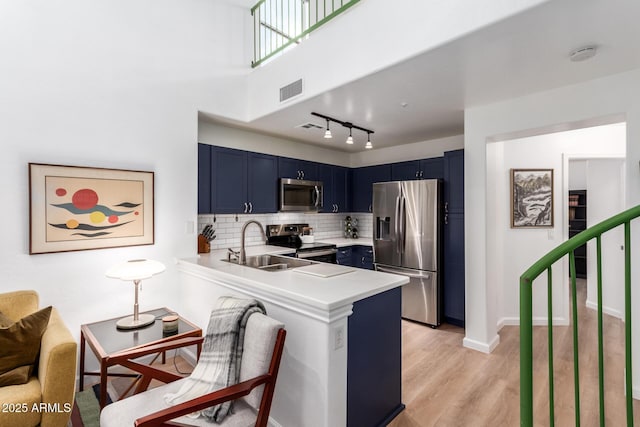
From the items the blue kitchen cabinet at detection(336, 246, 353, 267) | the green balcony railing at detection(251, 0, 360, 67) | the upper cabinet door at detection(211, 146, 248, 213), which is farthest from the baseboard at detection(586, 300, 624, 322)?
the green balcony railing at detection(251, 0, 360, 67)

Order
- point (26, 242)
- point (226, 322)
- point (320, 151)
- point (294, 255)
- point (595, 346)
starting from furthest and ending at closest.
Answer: point (320, 151)
point (294, 255)
point (595, 346)
point (26, 242)
point (226, 322)

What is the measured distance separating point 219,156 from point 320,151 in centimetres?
201

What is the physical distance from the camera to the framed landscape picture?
3.95 metres

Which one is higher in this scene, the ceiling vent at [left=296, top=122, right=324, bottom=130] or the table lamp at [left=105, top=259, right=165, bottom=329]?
the ceiling vent at [left=296, top=122, right=324, bottom=130]

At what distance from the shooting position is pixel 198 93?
3.40 metres

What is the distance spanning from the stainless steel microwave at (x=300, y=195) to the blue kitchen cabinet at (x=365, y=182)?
82cm

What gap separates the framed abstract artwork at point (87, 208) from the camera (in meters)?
2.46

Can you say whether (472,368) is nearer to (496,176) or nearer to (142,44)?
(496,176)

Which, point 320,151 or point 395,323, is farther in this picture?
point 320,151

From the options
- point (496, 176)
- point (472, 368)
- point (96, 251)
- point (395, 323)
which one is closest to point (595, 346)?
point (472, 368)

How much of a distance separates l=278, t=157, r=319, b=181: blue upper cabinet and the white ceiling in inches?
24.5

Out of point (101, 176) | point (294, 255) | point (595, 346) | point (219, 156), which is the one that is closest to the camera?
Answer: point (101, 176)

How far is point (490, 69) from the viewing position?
2404mm

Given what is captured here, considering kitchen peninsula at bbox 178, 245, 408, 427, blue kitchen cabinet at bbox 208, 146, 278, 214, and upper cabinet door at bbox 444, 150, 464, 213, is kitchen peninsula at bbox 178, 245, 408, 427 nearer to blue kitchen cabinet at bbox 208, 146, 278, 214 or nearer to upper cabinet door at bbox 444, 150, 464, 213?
blue kitchen cabinet at bbox 208, 146, 278, 214
